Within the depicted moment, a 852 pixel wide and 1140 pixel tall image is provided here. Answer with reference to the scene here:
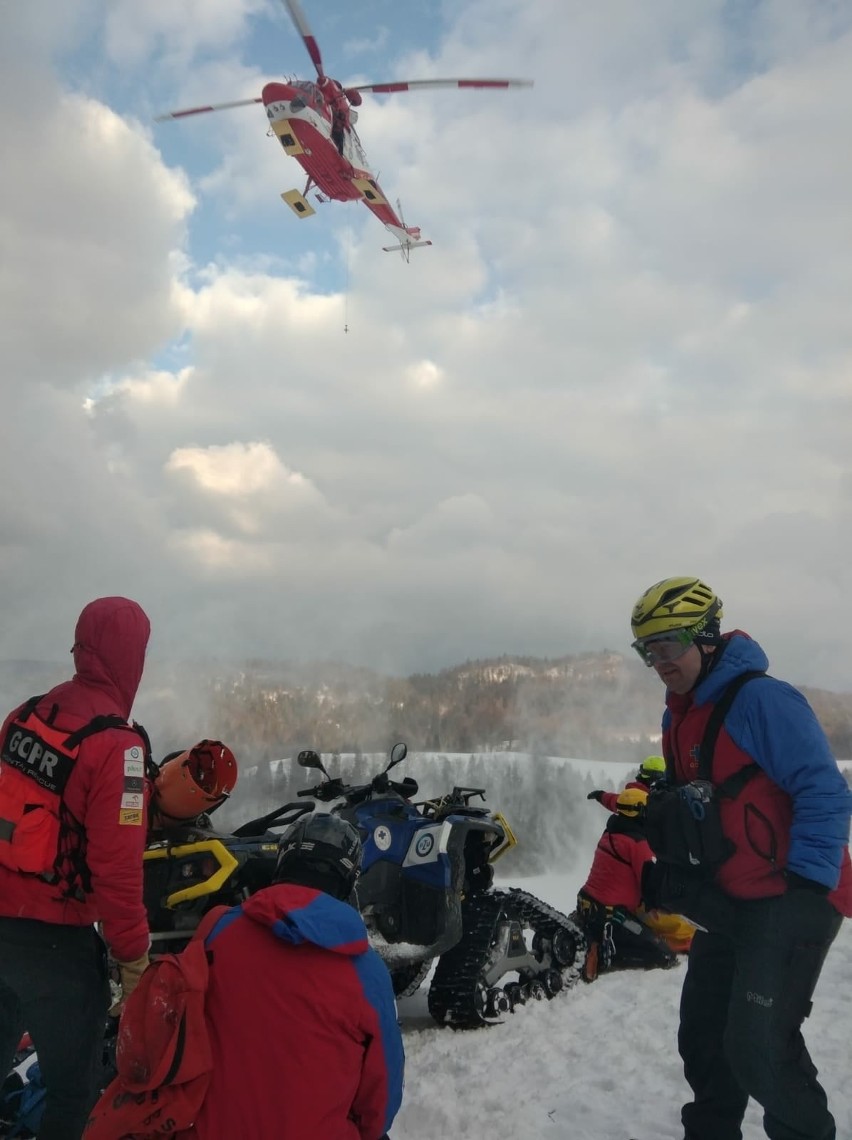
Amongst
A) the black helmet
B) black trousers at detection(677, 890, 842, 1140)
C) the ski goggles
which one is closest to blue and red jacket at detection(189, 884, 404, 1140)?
the black helmet

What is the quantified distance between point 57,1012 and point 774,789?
266 centimetres

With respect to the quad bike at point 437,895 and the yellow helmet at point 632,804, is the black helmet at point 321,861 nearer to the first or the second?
the yellow helmet at point 632,804

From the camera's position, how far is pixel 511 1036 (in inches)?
196

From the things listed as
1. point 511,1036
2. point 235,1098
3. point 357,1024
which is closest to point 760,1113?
point 511,1036

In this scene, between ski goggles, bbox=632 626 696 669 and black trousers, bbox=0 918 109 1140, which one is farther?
ski goggles, bbox=632 626 696 669

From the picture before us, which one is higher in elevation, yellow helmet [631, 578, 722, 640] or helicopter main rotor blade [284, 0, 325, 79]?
helicopter main rotor blade [284, 0, 325, 79]

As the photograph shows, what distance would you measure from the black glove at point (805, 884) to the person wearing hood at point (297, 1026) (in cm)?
144

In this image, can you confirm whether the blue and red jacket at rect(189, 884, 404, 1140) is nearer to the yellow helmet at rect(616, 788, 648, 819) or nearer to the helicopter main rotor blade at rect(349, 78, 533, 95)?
the yellow helmet at rect(616, 788, 648, 819)

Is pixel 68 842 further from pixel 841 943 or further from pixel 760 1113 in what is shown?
pixel 841 943

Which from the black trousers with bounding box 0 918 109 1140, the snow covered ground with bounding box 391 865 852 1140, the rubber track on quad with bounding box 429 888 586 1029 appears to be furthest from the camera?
the rubber track on quad with bounding box 429 888 586 1029

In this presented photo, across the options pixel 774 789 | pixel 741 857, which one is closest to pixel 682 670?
pixel 774 789

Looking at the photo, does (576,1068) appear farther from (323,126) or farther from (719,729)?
(323,126)

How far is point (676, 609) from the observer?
319 cm

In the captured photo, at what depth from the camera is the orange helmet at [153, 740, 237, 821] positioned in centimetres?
424
